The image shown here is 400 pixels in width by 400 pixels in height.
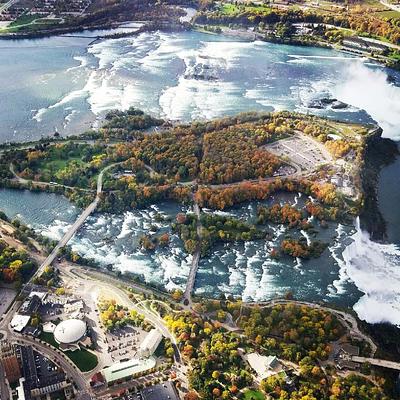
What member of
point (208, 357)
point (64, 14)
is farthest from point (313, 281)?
point (64, 14)

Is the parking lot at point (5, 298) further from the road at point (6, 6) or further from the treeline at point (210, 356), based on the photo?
the road at point (6, 6)

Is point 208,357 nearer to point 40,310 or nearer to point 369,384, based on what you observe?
point 369,384

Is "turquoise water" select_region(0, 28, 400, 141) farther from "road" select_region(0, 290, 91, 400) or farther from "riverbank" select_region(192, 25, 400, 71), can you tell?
"road" select_region(0, 290, 91, 400)

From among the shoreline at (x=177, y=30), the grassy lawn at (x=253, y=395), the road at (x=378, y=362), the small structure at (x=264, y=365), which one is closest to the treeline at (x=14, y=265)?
the small structure at (x=264, y=365)

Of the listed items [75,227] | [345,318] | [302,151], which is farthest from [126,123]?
[345,318]

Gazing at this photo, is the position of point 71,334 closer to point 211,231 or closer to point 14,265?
point 14,265

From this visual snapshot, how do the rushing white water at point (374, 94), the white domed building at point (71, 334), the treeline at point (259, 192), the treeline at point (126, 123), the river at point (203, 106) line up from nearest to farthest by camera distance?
the white domed building at point (71, 334) → the river at point (203, 106) → the treeline at point (259, 192) → the treeline at point (126, 123) → the rushing white water at point (374, 94)
